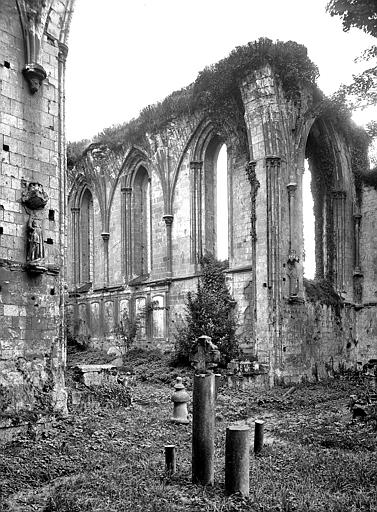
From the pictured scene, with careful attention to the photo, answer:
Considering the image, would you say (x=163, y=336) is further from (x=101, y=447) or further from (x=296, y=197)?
(x=101, y=447)

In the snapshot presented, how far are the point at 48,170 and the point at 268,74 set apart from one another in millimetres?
9077

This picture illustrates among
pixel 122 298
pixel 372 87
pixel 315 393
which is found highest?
pixel 372 87

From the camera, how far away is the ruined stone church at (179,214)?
393 inches

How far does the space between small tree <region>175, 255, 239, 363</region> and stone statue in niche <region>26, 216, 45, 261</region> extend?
7.97 metres

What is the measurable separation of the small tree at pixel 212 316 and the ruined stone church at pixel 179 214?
1.35ft

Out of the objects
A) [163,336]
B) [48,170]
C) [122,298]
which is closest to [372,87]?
[48,170]

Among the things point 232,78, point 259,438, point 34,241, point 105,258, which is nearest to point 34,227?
point 34,241

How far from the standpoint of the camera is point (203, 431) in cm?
705

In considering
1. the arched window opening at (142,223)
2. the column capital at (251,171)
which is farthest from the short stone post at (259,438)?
the arched window opening at (142,223)

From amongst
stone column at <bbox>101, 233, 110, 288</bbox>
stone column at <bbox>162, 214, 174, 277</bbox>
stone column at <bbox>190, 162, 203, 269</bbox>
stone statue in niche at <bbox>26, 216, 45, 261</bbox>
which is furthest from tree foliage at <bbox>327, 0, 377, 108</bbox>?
stone column at <bbox>101, 233, 110, 288</bbox>

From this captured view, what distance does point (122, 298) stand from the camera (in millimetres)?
21953

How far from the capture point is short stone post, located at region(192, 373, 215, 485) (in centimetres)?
674

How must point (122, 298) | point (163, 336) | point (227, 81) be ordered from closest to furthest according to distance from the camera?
point (227, 81), point (163, 336), point (122, 298)

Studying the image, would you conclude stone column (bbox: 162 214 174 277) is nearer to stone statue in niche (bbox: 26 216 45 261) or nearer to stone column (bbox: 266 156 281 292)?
stone column (bbox: 266 156 281 292)
